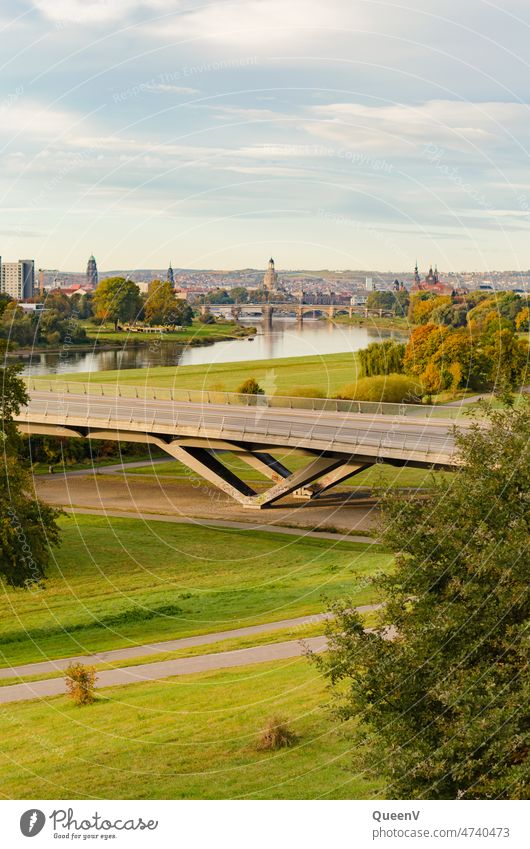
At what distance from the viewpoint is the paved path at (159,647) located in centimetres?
3075

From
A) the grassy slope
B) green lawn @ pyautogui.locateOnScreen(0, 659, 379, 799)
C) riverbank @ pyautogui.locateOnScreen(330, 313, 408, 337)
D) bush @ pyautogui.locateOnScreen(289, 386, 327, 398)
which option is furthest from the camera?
riverbank @ pyautogui.locateOnScreen(330, 313, 408, 337)

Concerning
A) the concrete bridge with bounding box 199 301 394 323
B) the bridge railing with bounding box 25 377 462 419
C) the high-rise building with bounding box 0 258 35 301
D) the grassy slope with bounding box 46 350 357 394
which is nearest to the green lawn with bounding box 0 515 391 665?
the bridge railing with bounding box 25 377 462 419

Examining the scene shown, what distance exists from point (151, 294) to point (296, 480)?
59487mm

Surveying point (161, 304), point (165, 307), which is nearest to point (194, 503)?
point (165, 307)

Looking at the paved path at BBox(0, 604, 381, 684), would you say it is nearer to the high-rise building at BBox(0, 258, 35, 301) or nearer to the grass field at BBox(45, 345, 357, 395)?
the grass field at BBox(45, 345, 357, 395)

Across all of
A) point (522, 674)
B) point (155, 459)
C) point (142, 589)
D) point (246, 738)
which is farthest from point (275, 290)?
point (522, 674)

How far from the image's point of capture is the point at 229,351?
12194cm

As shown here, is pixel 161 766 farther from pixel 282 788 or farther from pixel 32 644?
pixel 32 644

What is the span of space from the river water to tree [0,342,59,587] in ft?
242

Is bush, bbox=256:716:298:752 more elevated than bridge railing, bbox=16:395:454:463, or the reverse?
bridge railing, bbox=16:395:454:463

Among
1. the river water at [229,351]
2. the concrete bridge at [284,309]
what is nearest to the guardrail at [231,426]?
the concrete bridge at [284,309]

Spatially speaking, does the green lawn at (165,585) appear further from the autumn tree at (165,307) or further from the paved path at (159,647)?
the autumn tree at (165,307)

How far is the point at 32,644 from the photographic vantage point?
A: 33250 mm

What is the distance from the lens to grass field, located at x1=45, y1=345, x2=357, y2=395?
96500 mm
